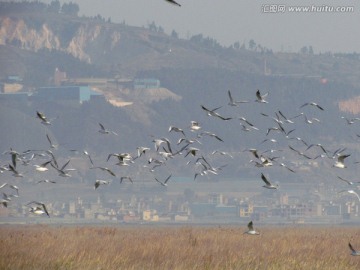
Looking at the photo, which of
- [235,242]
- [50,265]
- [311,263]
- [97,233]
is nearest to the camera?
[50,265]

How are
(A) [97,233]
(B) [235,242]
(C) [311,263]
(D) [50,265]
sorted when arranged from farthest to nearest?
(A) [97,233] < (B) [235,242] < (C) [311,263] < (D) [50,265]

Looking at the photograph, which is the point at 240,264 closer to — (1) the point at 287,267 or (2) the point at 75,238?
(1) the point at 287,267

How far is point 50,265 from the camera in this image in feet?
224

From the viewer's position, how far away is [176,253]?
252 ft

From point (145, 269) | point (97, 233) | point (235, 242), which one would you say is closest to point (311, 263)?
point (145, 269)

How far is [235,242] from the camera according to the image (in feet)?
290

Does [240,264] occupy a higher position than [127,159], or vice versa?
[127,159]

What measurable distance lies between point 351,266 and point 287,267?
12.9 feet

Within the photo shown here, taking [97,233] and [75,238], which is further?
[97,233]

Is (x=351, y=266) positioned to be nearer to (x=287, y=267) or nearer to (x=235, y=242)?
(x=287, y=267)

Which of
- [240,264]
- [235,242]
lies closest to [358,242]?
[235,242]

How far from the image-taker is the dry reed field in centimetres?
6988

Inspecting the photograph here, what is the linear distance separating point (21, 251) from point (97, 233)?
30.1 metres

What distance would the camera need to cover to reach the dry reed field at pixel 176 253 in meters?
69.9
